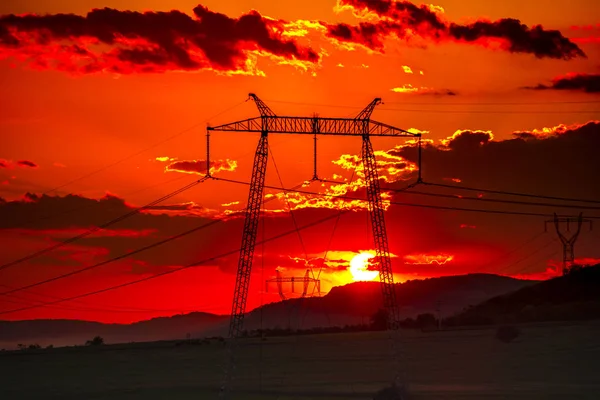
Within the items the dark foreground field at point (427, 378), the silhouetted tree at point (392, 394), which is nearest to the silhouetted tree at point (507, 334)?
the dark foreground field at point (427, 378)

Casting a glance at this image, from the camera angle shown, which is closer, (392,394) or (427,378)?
(392,394)

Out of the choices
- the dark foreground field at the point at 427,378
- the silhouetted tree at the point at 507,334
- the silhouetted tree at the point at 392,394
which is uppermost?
the silhouetted tree at the point at 507,334

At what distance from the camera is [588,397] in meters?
118

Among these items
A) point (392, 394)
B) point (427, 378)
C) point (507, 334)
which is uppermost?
point (507, 334)

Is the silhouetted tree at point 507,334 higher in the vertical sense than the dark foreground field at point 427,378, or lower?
higher

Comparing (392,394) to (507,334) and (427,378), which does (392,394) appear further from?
(507,334)

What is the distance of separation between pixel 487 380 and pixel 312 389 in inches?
1002

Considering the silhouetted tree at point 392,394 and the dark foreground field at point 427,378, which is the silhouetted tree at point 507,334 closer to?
the dark foreground field at point 427,378

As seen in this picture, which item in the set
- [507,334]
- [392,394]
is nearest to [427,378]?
[392,394]

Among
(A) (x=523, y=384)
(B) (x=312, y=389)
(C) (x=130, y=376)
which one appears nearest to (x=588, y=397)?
(A) (x=523, y=384)

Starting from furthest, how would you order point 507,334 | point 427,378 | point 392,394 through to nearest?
point 507,334 → point 427,378 → point 392,394

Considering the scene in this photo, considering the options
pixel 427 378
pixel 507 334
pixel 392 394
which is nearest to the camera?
pixel 392 394

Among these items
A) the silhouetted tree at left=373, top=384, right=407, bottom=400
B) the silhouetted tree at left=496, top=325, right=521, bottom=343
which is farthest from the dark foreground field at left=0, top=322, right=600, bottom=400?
the silhouetted tree at left=373, top=384, right=407, bottom=400

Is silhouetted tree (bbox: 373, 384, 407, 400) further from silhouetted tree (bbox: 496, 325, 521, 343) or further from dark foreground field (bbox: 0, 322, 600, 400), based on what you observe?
silhouetted tree (bbox: 496, 325, 521, 343)
